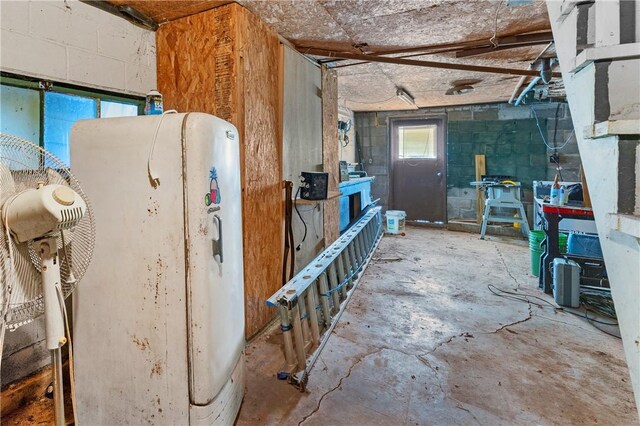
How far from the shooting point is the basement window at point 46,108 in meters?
1.64

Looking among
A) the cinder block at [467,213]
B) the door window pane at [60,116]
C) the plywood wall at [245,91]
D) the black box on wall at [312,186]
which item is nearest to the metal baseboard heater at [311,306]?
the plywood wall at [245,91]

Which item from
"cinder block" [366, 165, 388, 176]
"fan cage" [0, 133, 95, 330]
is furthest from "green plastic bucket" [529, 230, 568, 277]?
"fan cage" [0, 133, 95, 330]

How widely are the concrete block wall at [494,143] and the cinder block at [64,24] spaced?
5.36m

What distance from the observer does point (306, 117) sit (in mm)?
3080

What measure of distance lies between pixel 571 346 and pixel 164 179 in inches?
108

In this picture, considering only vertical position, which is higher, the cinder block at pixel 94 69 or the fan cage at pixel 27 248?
the cinder block at pixel 94 69

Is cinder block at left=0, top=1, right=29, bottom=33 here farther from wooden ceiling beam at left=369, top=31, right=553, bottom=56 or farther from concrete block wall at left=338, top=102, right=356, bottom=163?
concrete block wall at left=338, top=102, right=356, bottom=163

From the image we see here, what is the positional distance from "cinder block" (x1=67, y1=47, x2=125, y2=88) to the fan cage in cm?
114

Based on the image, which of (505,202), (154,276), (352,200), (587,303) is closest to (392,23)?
(154,276)

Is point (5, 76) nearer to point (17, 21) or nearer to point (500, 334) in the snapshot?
point (17, 21)

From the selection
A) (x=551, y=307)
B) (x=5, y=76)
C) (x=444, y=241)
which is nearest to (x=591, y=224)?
(x=551, y=307)

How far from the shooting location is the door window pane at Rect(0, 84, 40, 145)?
162 centimetres

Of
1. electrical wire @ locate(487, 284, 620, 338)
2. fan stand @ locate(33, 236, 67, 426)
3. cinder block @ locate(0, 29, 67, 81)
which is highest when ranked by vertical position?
cinder block @ locate(0, 29, 67, 81)

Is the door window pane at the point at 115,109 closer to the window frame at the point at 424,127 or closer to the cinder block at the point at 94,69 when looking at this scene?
the cinder block at the point at 94,69
